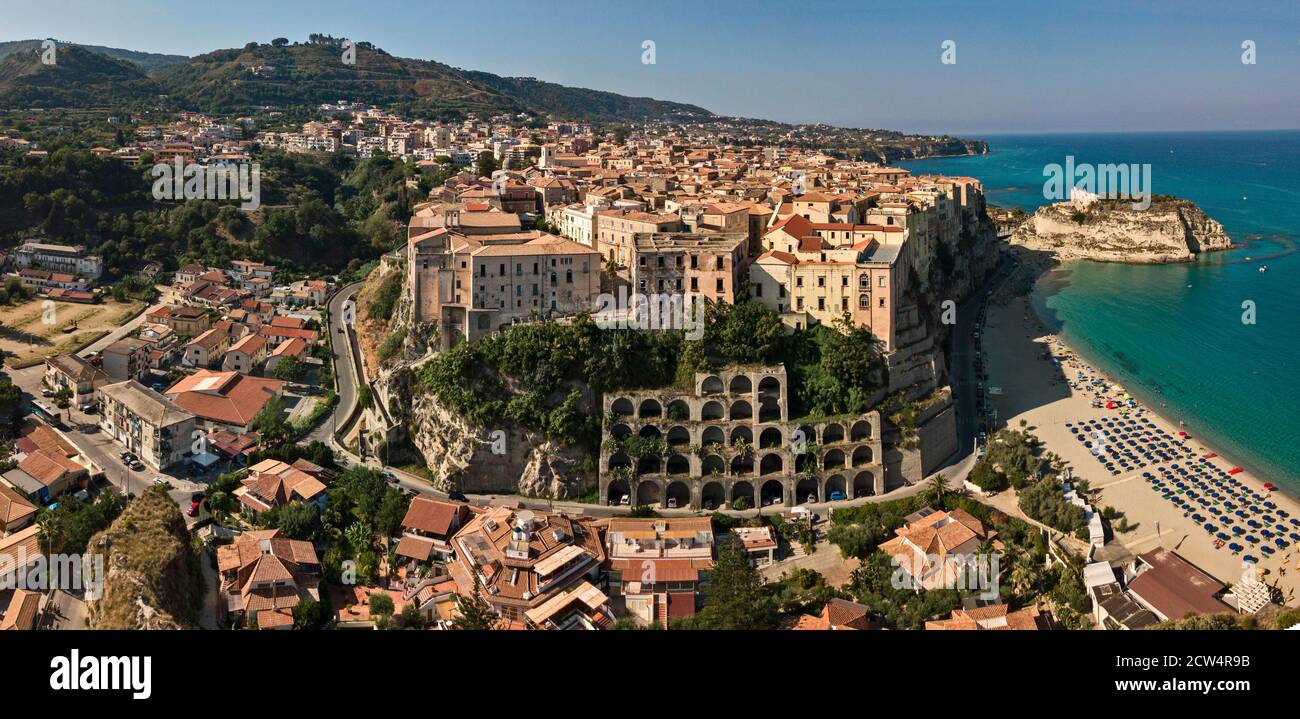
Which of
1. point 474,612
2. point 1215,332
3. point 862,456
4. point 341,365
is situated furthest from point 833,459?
point 1215,332

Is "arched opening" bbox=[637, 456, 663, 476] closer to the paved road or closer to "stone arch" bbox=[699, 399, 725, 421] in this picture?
"stone arch" bbox=[699, 399, 725, 421]

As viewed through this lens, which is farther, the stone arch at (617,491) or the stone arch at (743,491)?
the stone arch at (617,491)

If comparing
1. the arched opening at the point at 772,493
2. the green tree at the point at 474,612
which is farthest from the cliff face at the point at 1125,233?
the green tree at the point at 474,612

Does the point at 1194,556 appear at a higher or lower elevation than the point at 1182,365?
lower

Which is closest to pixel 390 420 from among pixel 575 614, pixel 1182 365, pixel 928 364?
pixel 575 614

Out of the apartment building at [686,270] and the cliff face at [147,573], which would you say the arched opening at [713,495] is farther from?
the cliff face at [147,573]

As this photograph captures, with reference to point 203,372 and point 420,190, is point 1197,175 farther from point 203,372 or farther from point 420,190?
point 203,372
